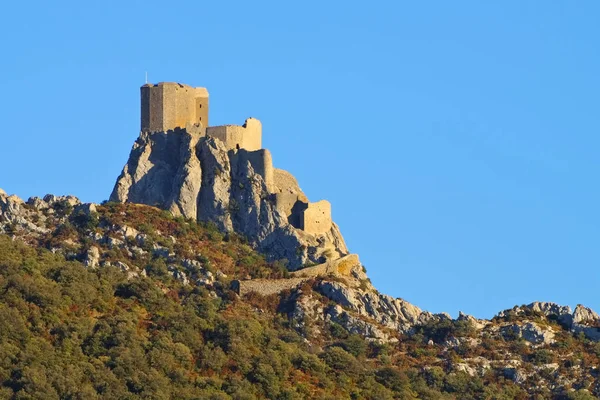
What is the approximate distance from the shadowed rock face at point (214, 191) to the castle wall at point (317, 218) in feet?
1.64

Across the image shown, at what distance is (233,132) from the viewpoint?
509 ft

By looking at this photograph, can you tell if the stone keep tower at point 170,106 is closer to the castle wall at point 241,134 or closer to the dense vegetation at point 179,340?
the castle wall at point 241,134

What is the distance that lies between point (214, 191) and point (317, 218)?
5.90m

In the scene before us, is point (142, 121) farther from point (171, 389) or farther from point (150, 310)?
point (171, 389)

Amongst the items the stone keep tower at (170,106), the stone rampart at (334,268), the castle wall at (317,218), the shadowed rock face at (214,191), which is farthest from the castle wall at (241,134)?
the stone rampart at (334,268)

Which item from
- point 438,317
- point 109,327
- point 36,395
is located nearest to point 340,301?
point 438,317

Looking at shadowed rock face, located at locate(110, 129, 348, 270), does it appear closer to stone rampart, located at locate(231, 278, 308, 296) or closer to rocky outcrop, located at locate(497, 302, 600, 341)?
stone rampart, located at locate(231, 278, 308, 296)

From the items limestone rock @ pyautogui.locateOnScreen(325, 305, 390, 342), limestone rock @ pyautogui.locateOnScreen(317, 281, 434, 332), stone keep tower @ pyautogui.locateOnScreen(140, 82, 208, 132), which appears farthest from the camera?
stone keep tower @ pyautogui.locateOnScreen(140, 82, 208, 132)

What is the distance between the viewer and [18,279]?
140500 millimetres

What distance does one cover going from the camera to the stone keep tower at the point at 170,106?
155 m

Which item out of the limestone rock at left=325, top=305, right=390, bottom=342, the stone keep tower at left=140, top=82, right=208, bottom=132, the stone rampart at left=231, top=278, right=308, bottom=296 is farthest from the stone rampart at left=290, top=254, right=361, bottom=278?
the stone keep tower at left=140, top=82, right=208, bottom=132

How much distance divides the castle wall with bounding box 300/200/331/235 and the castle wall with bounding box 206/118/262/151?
213 inches

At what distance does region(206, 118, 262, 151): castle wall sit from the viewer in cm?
15488

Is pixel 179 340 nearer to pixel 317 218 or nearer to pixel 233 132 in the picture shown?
pixel 317 218
